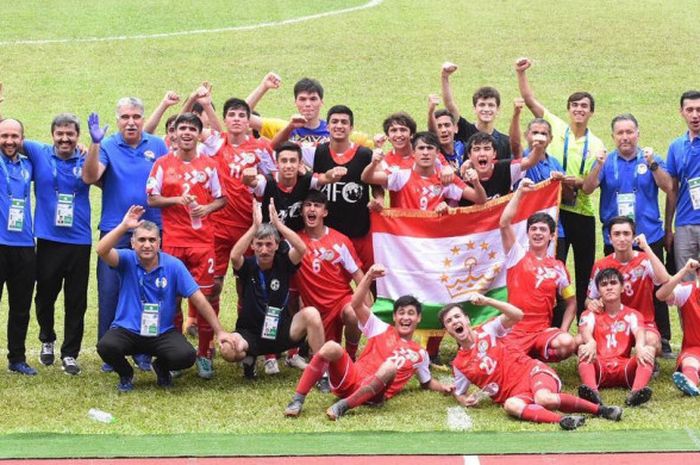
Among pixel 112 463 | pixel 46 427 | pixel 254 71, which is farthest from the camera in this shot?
pixel 254 71

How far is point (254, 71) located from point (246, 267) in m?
16.7

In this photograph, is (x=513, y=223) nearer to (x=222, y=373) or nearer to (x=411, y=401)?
(x=411, y=401)

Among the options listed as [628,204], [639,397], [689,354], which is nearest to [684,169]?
[628,204]

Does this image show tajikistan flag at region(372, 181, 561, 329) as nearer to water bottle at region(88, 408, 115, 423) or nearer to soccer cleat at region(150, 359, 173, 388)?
soccer cleat at region(150, 359, 173, 388)

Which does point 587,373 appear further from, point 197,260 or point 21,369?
point 21,369

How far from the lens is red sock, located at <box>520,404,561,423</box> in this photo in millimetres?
10062

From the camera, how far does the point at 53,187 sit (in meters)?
11.6

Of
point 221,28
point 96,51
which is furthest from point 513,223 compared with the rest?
point 221,28

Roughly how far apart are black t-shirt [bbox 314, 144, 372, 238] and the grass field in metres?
1.42

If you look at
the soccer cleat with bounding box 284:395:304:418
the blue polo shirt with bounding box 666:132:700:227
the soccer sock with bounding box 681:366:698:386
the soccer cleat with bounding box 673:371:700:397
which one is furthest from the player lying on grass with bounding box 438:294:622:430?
the blue polo shirt with bounding box 666:132:700:227

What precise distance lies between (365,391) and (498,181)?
2547 millimetres

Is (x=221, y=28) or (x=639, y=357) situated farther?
(x=221, y=28)

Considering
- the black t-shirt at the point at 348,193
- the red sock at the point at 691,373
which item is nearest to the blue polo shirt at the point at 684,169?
the red sock at the point at 691,373

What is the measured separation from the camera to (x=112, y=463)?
30.5 feet
